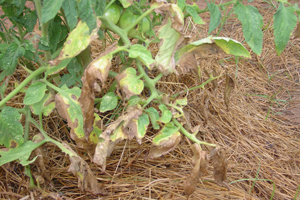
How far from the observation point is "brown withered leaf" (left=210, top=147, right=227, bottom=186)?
0.87 metres

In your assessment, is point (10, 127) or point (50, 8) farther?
point (10, 127)

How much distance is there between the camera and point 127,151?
3.89 feet

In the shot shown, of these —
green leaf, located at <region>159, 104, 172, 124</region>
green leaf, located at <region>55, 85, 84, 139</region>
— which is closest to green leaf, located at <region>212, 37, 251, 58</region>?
green leaf, located at <region>159, 104, 172, 124</region>

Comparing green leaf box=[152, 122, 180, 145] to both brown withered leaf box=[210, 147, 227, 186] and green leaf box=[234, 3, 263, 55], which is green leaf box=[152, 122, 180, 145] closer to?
brown withered leaf box=[210, 147, 227, 186]

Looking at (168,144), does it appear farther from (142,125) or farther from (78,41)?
(78,41)

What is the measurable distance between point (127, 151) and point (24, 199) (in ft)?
1.43

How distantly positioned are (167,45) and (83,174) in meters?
0.49

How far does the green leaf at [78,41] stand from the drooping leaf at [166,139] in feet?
1.17

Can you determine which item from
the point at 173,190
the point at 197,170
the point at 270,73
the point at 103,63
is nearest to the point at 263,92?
the point at 270,73

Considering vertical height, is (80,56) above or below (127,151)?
above

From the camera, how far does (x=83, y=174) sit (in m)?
0.86

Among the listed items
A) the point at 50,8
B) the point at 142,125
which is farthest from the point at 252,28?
the point at 50,8

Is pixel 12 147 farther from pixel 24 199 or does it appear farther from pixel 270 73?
pixel 270 73

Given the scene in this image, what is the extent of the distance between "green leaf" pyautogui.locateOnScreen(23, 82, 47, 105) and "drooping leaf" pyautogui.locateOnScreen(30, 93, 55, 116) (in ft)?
Result: 0.26
